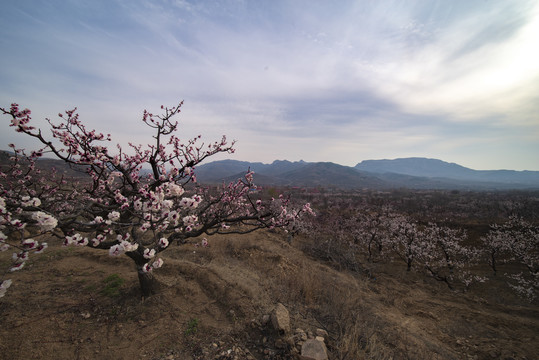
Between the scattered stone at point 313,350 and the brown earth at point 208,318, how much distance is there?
0.97 feet

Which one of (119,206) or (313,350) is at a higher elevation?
(119,206)

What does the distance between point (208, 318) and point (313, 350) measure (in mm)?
2759

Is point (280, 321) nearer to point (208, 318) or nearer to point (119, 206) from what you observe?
point (208, 318)

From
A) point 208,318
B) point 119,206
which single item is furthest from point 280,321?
point 119,206

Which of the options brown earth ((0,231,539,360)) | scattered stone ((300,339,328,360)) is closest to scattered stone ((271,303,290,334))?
brown earth ((0,231,539,360))

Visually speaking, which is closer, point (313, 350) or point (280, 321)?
point (313, 350)

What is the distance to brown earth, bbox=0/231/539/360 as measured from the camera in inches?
180

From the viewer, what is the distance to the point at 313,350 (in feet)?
14.9

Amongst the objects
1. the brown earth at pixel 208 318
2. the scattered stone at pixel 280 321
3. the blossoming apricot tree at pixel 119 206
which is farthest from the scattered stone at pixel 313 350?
the blossoming apricot tree at pixel 119 206

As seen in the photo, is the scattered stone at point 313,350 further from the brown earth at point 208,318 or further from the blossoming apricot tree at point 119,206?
the blossoming apricot tree at point 119,206

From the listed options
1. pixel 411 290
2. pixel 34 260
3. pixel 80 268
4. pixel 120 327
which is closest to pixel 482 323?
pixel 411 290

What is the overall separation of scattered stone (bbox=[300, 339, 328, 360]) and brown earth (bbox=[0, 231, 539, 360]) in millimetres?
296

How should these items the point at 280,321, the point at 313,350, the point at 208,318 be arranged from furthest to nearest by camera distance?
the point at 208,318, the point at 280,321, the point at 313,350

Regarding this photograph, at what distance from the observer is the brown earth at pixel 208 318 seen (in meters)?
4.56
